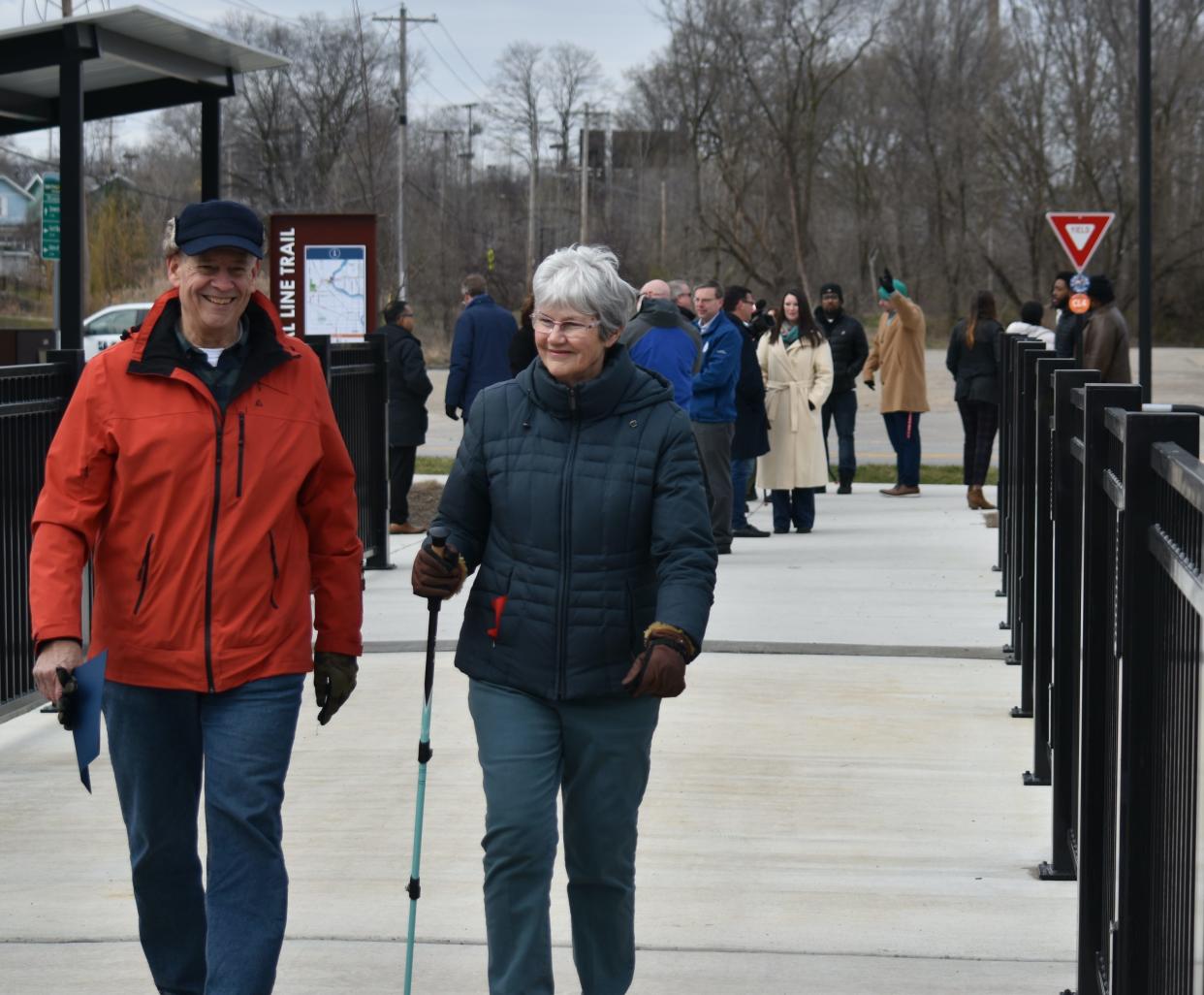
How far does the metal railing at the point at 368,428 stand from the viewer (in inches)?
446

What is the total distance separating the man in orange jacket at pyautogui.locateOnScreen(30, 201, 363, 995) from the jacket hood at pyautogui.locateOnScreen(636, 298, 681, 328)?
743cm

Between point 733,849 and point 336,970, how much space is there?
151cm

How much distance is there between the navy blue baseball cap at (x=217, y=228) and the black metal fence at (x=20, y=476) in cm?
319

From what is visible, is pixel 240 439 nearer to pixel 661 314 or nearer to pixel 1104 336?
pixel 661 314

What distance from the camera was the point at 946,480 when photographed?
1872cm

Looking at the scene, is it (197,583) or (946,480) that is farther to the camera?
(946,480)

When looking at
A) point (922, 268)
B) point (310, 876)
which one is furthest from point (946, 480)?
point (922, 268)

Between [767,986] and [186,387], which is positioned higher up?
[186,387]

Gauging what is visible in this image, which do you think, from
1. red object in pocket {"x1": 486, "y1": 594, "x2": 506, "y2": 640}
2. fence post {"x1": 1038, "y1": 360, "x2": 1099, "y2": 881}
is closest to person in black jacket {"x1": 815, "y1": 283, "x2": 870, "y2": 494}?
fence post {"x1": 1038, "y1": 360, "x2": 1099, "y2": 881}

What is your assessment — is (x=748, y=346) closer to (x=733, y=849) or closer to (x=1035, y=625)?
(x=1035, y=625)

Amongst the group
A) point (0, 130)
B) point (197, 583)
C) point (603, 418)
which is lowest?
point (197, 583)

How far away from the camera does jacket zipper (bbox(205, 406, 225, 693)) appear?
3.83 metres

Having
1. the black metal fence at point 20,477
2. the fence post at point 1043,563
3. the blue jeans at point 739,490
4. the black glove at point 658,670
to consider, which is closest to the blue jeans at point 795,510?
the blue jeans at point 739,490

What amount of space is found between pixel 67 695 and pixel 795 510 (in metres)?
10.7
